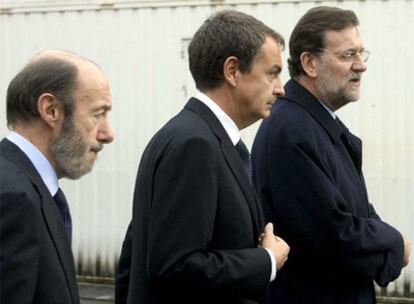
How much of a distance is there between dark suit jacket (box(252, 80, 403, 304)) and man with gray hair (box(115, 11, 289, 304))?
0.42m

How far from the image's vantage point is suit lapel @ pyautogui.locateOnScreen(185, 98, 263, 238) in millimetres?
3137

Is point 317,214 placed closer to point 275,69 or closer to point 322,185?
point 322,185

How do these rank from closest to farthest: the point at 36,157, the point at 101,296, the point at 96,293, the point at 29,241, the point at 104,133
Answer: the point at 29,241 → the point at 36,157 → the point at 104,133 → the point at 101,296 → the point at 96,293

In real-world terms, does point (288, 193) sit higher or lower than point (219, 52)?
lower

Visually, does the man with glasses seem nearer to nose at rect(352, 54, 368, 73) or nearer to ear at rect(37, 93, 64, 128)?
nose at rect(352, 54, 368, 73)

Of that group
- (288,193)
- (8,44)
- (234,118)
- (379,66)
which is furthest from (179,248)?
(8,44)

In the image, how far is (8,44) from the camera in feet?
28.6

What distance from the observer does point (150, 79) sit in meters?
8.16

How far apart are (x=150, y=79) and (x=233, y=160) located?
5.07 m

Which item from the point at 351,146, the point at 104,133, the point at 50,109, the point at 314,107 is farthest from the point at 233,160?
the point at 351,146

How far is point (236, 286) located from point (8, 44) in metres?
6.17

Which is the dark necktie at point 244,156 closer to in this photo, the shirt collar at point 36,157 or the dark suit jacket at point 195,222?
the dark suit jacket at point 195,222

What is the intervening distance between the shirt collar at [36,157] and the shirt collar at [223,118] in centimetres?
67

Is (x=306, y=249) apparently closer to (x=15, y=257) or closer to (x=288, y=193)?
(x=288, y=193)
